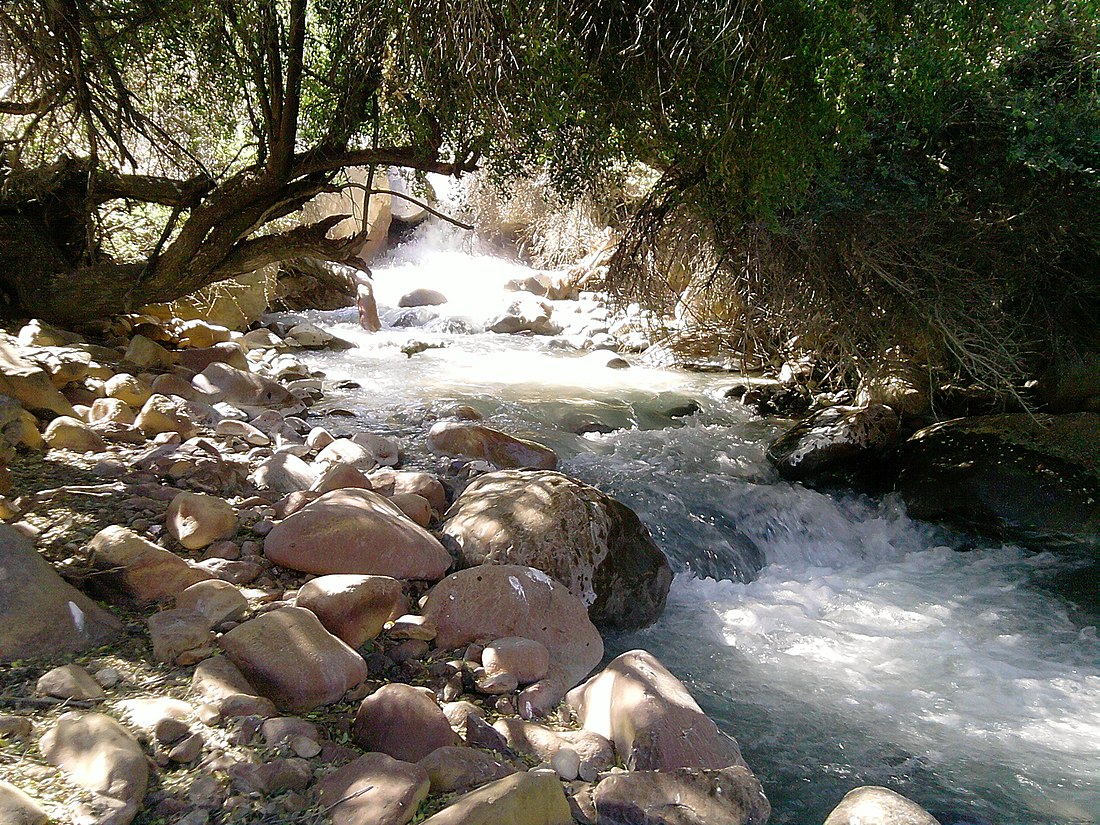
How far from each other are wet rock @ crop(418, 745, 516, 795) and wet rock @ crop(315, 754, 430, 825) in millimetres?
61

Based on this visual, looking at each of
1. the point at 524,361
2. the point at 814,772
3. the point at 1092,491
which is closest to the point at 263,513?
the point at 814,772

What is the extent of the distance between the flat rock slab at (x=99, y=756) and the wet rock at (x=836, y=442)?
536 cm

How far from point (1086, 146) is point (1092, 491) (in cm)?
246

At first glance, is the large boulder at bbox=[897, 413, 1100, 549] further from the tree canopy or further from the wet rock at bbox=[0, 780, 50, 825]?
the wet rock at bbox=[0, 780, 50, 825]

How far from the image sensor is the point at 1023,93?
14.1 feet

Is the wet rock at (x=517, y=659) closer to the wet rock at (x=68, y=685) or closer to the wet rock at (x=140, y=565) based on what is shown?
the wet rock at (x=140, y=565)

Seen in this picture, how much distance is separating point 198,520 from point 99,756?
1516mm

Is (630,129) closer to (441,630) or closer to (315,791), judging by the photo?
(441,630)

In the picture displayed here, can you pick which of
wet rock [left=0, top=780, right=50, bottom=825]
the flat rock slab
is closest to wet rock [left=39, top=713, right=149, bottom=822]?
the flat rock slab

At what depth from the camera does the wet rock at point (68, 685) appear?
211 cm

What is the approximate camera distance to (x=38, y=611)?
2338 millimetres

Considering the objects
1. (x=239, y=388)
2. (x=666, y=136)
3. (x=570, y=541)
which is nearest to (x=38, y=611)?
(x=570, y=541)

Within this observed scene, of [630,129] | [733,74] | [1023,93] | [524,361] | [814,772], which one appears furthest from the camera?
[524,361]

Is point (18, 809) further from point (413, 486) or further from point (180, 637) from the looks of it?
point (413, 486)
